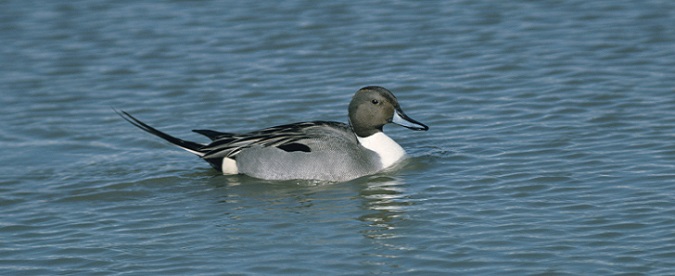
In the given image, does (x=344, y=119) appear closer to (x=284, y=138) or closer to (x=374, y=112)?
(x=374, y=112)

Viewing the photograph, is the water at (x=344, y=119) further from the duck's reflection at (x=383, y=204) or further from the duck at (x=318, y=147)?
the duck at (x=318, y=147)

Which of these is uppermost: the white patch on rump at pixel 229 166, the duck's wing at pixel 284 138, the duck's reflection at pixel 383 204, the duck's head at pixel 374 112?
the duck's head at pixel 374 112

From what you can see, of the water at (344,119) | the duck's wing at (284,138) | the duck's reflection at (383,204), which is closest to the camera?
the water at (344,119)

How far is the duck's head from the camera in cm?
982

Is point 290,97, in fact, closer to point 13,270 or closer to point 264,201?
point 264,201

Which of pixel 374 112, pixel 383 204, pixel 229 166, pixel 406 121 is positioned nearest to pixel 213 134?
pixel 229 166

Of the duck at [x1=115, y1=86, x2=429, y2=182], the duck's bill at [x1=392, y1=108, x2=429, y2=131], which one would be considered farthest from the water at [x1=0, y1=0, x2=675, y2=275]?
the duck's bill at [x1=392, y1=108, x2=429, y2=131]

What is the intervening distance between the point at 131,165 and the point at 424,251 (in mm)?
3435

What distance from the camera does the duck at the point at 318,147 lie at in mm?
9555

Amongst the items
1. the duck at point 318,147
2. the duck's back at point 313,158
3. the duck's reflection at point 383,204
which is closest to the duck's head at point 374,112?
the duck at point 318,147

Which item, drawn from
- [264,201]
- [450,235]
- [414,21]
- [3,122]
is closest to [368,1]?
[414,21]

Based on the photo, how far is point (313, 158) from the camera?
31.3 ft

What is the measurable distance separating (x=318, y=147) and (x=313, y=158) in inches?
4.4

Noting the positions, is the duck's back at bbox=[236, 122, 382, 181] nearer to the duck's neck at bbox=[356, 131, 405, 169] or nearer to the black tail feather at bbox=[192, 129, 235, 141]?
the duck's neck at bbox=[356, 131, 405, 169]
